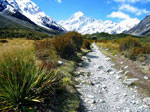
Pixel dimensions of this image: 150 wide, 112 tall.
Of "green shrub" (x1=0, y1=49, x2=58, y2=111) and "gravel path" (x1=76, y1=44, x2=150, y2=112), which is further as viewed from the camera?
"gravel path" (x1=76, y1=44, x2=150, y2=112)

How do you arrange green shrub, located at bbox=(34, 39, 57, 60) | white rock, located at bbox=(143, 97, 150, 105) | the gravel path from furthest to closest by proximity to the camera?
1. green shrub, located at bbox=(34, 39, 57, 60)
2. white rock, located at bbox=(143, 97, 150, 105)
3. the gravel path

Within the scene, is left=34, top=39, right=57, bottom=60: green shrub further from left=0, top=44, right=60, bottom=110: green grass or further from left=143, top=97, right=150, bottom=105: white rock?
left=143, top=97, right=150, bottom=105: white rock

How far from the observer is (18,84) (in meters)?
2.85

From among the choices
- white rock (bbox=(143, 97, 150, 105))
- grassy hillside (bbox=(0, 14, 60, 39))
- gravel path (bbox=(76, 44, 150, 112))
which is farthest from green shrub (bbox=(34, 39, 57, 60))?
grassy hillside (bbox=(0, 14, 60, 39))

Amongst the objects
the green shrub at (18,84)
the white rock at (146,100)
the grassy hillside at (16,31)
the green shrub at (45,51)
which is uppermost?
the grassy hillside at (16,31)

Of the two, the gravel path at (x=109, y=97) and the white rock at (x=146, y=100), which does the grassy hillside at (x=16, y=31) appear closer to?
the gravel path at (x=109, y=97)

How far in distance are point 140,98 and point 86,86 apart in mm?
2247

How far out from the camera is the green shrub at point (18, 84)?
2.87 metres

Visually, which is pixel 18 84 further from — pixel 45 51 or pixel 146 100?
pixel 45 51

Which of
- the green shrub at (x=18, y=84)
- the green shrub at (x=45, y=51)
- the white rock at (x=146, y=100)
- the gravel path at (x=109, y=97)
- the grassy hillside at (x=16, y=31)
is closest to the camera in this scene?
the green shrub at (x=18, y=84)

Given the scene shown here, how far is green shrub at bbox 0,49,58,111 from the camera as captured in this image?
2.87 metres

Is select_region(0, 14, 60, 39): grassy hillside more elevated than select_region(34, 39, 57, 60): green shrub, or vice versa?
select_region(0, 14, 60, 39): grassy hillside

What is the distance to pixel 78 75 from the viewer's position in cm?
707

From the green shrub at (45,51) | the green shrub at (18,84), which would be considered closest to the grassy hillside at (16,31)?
the green shrub at (45,51)
